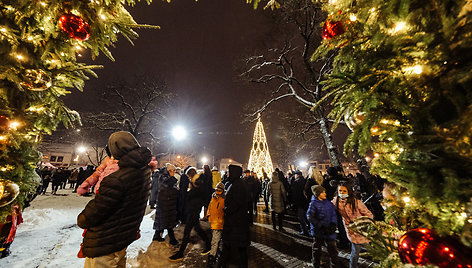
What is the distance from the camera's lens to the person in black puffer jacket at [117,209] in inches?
82.4

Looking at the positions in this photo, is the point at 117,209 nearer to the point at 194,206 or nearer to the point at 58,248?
the point at 194,206

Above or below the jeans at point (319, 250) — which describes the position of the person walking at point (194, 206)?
above

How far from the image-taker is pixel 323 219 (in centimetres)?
388

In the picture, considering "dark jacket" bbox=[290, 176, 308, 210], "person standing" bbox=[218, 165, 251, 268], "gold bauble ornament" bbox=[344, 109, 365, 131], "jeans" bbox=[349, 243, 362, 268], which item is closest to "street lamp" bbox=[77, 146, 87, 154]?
"dark jacket" bbox=[290, 176, 308, 210]

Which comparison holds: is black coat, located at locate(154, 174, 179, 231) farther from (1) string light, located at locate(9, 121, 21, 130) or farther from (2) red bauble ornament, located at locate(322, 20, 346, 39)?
(2) red bauble ornament, located at locate(322, 20, 346, 39)

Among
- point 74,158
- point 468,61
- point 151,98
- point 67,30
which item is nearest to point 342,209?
point 468,61

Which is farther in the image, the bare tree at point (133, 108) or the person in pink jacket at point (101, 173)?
the bare tree at point (133, 108)

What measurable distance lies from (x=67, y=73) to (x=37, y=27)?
2.13 feet

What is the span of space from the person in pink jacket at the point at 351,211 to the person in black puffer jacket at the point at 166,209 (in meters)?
4.32

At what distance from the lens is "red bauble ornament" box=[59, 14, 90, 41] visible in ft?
7.52

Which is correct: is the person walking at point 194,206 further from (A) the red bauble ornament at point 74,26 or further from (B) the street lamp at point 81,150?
(B) the street lamp at point 81,150

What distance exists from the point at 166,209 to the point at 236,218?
2.54 meters

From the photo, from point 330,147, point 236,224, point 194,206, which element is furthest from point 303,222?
point 330,147

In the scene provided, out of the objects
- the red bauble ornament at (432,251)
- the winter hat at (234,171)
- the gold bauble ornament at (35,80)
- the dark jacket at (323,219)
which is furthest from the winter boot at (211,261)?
the gold bauble ornament at (35,80)
